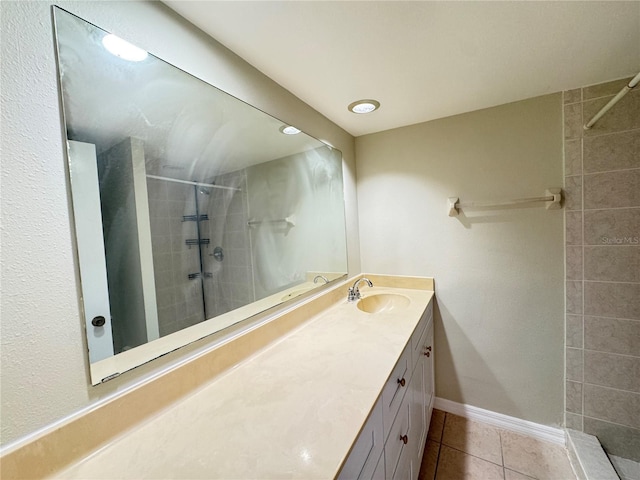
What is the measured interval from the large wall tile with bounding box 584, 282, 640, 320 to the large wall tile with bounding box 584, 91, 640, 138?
0.82 meters

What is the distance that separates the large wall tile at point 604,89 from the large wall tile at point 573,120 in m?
0.06

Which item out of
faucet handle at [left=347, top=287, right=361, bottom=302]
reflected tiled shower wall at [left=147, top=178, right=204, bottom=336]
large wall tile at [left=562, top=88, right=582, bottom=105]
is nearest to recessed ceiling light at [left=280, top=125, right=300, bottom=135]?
reflected tiled shower wall at [left=147, top=178, right=204, bottom=336]

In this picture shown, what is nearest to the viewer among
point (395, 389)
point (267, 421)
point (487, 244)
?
point (267, 421)

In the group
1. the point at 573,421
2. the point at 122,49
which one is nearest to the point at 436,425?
the point at 573,421

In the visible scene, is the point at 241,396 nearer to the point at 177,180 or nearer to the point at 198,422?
the point at 198,422

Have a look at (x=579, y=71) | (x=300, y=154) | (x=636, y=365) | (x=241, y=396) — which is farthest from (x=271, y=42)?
(x=636, y=365)

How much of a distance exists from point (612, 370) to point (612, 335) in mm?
195

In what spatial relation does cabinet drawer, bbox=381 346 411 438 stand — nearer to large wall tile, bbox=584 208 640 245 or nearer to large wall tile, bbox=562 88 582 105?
large wall tile, bbox=584 208 640 245

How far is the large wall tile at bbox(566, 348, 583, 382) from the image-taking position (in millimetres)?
1491

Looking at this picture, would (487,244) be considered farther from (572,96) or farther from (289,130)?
(289,130)

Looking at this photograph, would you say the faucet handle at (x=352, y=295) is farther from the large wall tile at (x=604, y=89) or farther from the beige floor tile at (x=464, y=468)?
the large wall tile at (x=604, y=89)

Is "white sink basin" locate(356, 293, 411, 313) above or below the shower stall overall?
below

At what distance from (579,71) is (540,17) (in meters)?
0.59

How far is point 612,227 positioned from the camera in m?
1.38
